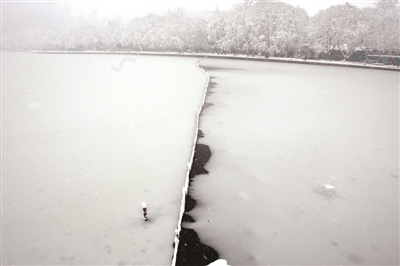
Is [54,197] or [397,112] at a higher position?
[397,112]

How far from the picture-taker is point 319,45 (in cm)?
3962

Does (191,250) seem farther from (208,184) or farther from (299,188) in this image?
(299,188)

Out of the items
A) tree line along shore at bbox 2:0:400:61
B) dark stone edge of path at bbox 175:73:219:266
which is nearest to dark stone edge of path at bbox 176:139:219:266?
dark stone edge of path at bbox 175:73:219:266

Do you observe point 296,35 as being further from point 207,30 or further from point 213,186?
point 213,186

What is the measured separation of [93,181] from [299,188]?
5.62m

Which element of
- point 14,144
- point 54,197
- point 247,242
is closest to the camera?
point 247,242

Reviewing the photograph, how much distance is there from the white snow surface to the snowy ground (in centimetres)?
102

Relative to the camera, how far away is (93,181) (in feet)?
19.6

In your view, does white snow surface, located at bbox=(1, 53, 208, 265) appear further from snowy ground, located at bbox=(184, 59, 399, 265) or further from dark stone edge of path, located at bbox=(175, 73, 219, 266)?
snowy ground, located at bbox=(184, 59, 399, 265)

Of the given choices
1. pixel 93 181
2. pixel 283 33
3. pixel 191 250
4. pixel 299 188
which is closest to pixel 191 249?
pixel 191 250

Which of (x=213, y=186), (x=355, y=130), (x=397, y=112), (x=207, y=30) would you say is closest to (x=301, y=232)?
(x=213, y=186)

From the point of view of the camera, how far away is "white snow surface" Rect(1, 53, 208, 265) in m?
3.99

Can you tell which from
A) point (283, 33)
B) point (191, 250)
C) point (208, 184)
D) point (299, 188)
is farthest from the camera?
point (283, 33)

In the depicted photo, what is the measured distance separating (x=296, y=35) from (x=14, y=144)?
150ft
